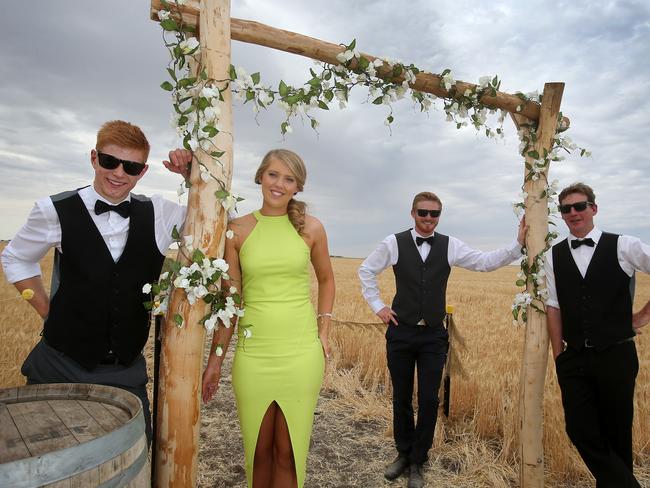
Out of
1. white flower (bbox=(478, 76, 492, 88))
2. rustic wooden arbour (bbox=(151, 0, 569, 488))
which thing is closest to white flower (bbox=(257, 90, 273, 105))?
rustic wooden arbour (bbox=(151, 0, 569, 488))

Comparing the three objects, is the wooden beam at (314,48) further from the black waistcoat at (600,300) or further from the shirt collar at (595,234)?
the black waistcoat at (600,300)

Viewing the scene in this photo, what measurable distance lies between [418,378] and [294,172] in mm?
2618

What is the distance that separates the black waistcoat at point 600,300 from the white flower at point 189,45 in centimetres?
321

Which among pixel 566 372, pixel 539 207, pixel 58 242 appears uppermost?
pixel 539 207

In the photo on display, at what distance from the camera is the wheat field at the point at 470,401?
463 cm

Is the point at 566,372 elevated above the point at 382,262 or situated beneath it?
situated beneath

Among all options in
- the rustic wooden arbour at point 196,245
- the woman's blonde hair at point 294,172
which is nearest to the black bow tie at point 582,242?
the woman's blonde hair at point 294,172

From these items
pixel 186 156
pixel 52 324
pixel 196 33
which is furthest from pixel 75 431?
pixel 196 33

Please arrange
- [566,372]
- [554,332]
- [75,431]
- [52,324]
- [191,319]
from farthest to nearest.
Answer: [554,332] < [566,372] < [191,319] < [52,324] < [75,431]

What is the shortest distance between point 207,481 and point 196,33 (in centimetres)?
371

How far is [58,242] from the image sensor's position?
9.35 ft

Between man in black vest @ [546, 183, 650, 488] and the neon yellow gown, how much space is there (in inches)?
85.7

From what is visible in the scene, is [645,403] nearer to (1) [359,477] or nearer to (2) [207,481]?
(1) [359,477]

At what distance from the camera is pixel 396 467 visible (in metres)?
4.60
